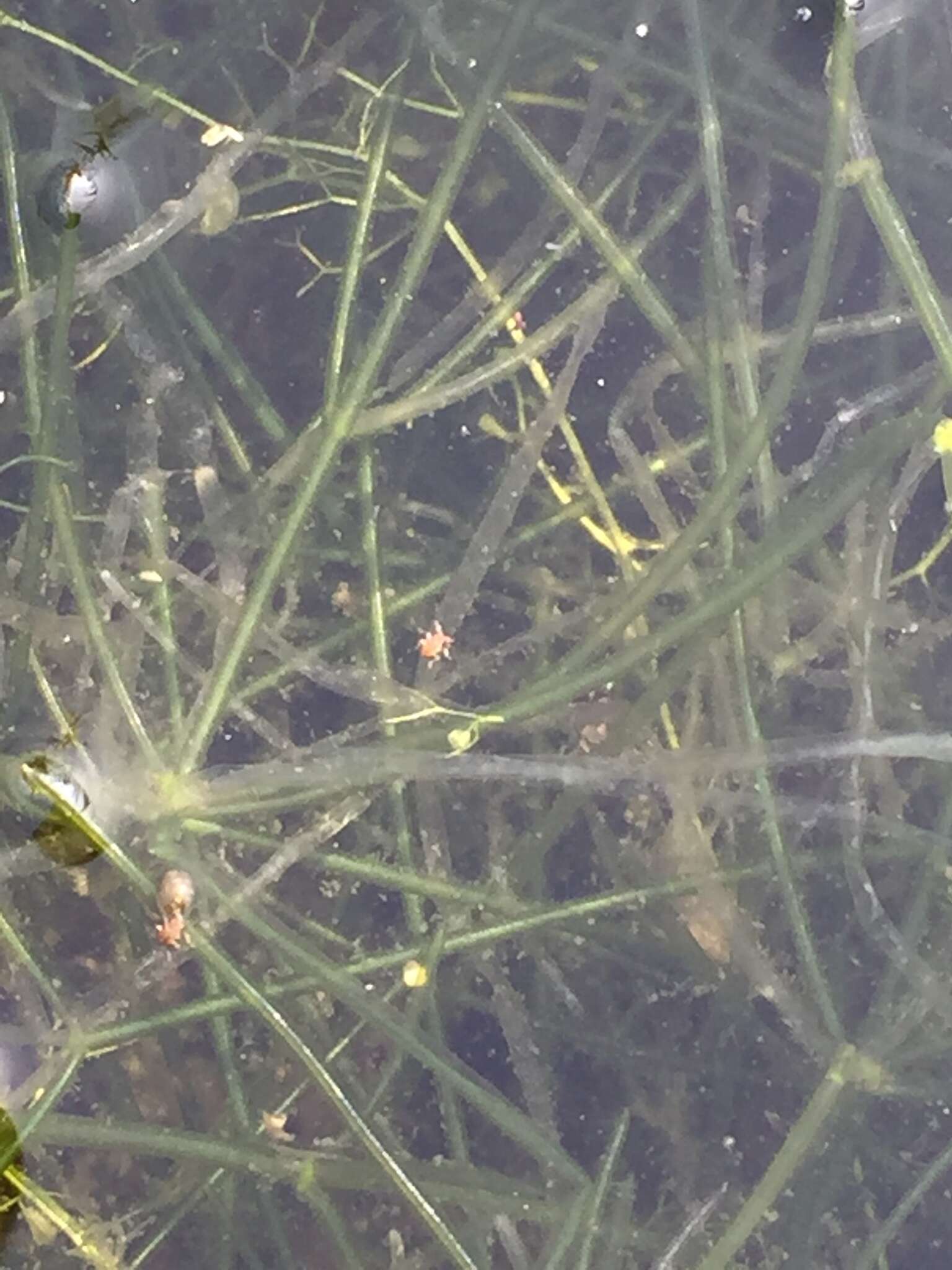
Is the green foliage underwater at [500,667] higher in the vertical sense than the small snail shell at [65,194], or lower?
lower

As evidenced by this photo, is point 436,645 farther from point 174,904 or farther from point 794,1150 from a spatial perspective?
point 794,1150

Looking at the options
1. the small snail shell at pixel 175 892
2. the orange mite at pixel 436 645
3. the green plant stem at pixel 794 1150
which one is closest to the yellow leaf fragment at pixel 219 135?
the orange mite at pixel 436 645

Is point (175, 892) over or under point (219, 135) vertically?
under

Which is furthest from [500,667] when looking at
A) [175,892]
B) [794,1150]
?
[794,1150]

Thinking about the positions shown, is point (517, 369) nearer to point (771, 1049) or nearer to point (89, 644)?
point (89, 644)

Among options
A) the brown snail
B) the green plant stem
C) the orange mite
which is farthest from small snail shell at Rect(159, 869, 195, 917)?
the green plant stem

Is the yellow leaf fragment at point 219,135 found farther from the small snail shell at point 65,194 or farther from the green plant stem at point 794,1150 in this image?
the green plant stem at point 794,1150

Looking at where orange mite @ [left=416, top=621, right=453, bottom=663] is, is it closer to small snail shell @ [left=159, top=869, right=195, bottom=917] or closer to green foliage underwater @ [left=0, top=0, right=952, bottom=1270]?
green foliage underwater @ [left=0, top=0, right=952, bottom=1270]
